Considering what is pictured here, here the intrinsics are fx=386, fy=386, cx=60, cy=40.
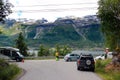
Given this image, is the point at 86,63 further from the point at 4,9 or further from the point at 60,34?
the point at 60,34

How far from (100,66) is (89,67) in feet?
13.6

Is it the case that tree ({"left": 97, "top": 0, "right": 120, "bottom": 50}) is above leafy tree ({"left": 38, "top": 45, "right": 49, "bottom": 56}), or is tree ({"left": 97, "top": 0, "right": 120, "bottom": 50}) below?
above

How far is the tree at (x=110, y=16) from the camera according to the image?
1409 inches

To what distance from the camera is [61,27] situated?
173250 mm

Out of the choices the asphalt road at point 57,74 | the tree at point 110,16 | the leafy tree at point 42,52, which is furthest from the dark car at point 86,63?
the leafy tree at point 42,52

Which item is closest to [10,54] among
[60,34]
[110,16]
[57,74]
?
[57,74]

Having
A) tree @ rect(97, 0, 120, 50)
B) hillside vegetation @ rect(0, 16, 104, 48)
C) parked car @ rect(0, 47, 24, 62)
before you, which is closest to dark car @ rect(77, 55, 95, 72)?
tree @ rect(97, 0, 120, 50)

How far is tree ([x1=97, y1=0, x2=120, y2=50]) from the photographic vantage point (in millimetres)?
35784

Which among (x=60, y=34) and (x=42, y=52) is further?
(x=60, y=34)

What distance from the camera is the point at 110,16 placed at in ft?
122

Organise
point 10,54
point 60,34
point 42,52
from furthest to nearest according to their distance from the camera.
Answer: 1. point 60,34
2. point 42,52
3. point 10,54

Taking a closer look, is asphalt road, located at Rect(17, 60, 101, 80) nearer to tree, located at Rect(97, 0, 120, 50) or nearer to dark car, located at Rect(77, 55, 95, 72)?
dark car, located at Rect(77, 55, 95, 72)

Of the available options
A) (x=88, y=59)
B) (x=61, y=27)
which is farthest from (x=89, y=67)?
(x=61, y=27)

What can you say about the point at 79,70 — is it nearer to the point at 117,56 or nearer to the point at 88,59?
the point at 88,59
